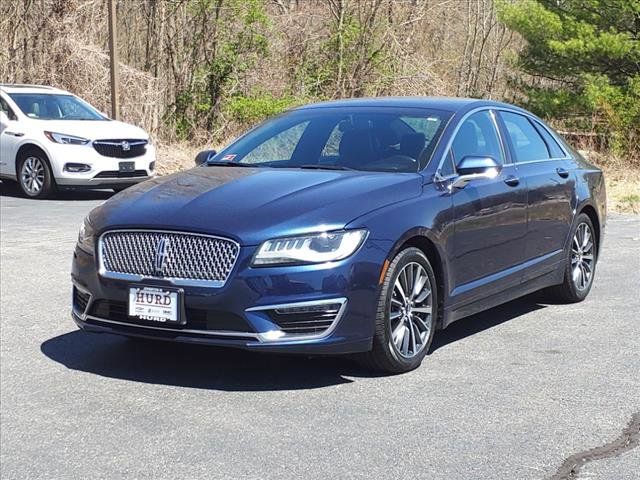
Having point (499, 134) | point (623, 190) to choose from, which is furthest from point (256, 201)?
point (623, 190)

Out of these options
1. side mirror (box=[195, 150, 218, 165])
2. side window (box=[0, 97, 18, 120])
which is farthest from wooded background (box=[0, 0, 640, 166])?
side mirror (box=[195, 150, 218, 165])

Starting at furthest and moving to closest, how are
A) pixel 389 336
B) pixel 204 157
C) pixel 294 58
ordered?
pixel 294 58 < pixel 204 157 < pixel 389 336

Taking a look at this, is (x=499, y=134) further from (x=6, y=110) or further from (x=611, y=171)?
(x=611, y=171)

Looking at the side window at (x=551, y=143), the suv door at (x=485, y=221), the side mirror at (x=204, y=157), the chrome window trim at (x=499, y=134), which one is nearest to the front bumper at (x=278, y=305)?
the suv door at (x=485, y=221)

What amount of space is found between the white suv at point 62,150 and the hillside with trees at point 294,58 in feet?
14.7

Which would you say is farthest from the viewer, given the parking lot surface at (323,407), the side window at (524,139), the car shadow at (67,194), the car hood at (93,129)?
the car shadow at (67,194)

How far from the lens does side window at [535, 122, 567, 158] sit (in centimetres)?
810

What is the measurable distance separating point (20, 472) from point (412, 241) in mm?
2543

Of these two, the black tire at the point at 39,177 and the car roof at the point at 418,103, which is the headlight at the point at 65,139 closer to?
the black tire at the point at 39,177

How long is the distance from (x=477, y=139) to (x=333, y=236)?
1.93 meters

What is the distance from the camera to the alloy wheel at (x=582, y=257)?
8.13 meters

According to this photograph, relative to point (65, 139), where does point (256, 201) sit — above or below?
above

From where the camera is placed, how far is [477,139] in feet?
23.1

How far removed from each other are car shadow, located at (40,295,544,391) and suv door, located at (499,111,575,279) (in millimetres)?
947
